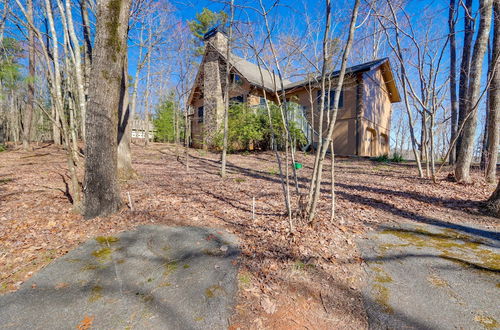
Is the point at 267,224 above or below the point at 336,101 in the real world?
below

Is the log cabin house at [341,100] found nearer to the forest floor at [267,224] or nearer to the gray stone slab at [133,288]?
the forest floor at [267,224]

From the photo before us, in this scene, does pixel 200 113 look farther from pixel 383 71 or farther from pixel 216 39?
pixel 383 71

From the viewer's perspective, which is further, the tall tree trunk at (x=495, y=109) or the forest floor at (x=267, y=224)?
the tall tree trunk at (x=495, y=109)

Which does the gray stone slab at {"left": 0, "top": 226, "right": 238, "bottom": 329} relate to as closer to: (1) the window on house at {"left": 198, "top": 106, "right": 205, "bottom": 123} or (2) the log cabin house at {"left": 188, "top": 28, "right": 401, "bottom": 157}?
(2) the log cabin house at {"left": 188, "top": 28, "right": 401, "bottom": 157}

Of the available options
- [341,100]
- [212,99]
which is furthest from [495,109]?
[212,99]

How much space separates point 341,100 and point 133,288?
47.2 feet

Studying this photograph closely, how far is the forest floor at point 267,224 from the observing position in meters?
1.80

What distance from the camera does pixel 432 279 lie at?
2.00 m

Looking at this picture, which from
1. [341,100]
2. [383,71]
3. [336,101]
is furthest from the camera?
[383,71]

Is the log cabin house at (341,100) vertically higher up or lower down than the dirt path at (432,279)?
higher up

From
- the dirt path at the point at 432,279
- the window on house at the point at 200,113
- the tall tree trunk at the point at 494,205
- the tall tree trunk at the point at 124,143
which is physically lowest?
the dirt path at the point at 432,279

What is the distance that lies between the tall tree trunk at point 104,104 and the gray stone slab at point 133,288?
1.01m

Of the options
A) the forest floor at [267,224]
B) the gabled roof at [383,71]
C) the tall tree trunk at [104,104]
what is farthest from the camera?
the gabled roof at [383,71]

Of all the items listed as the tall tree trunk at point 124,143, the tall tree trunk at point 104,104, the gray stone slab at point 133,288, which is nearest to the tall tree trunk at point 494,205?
the gray stone slab at point 133,288
